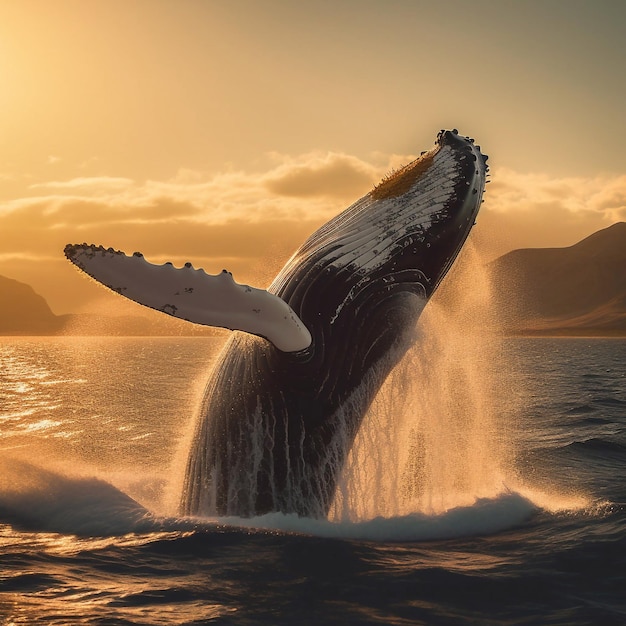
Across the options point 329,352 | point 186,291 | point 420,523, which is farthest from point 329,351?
point 420,523

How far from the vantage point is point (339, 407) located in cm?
659

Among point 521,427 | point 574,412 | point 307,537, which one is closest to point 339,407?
point 307,537

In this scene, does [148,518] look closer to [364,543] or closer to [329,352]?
[364,543]

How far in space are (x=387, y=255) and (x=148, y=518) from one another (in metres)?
3.53

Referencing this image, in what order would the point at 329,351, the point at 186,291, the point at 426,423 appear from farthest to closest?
the point at 426,423 → the point at 329,351 → the point at 186,291

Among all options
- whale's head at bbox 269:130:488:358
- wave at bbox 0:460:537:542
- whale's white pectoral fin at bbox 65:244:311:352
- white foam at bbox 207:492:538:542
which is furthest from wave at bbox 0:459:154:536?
whale's white pectoral fin at bbox 65:244:311:352

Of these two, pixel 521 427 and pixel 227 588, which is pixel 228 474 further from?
pixel 521 427

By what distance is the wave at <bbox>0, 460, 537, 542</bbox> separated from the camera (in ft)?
22.5

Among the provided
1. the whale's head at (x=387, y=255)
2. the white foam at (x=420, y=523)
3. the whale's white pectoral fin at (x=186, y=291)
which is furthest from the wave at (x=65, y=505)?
the whale's white pectoral fin at (x=186, y=291)

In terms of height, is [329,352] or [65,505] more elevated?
[329,352]

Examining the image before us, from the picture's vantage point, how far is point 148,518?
7.55 metres

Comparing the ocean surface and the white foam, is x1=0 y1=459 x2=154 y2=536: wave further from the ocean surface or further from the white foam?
the white foam

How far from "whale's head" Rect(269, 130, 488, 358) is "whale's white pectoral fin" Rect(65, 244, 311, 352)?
86 cm

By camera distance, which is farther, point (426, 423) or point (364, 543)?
point (426, 423)
